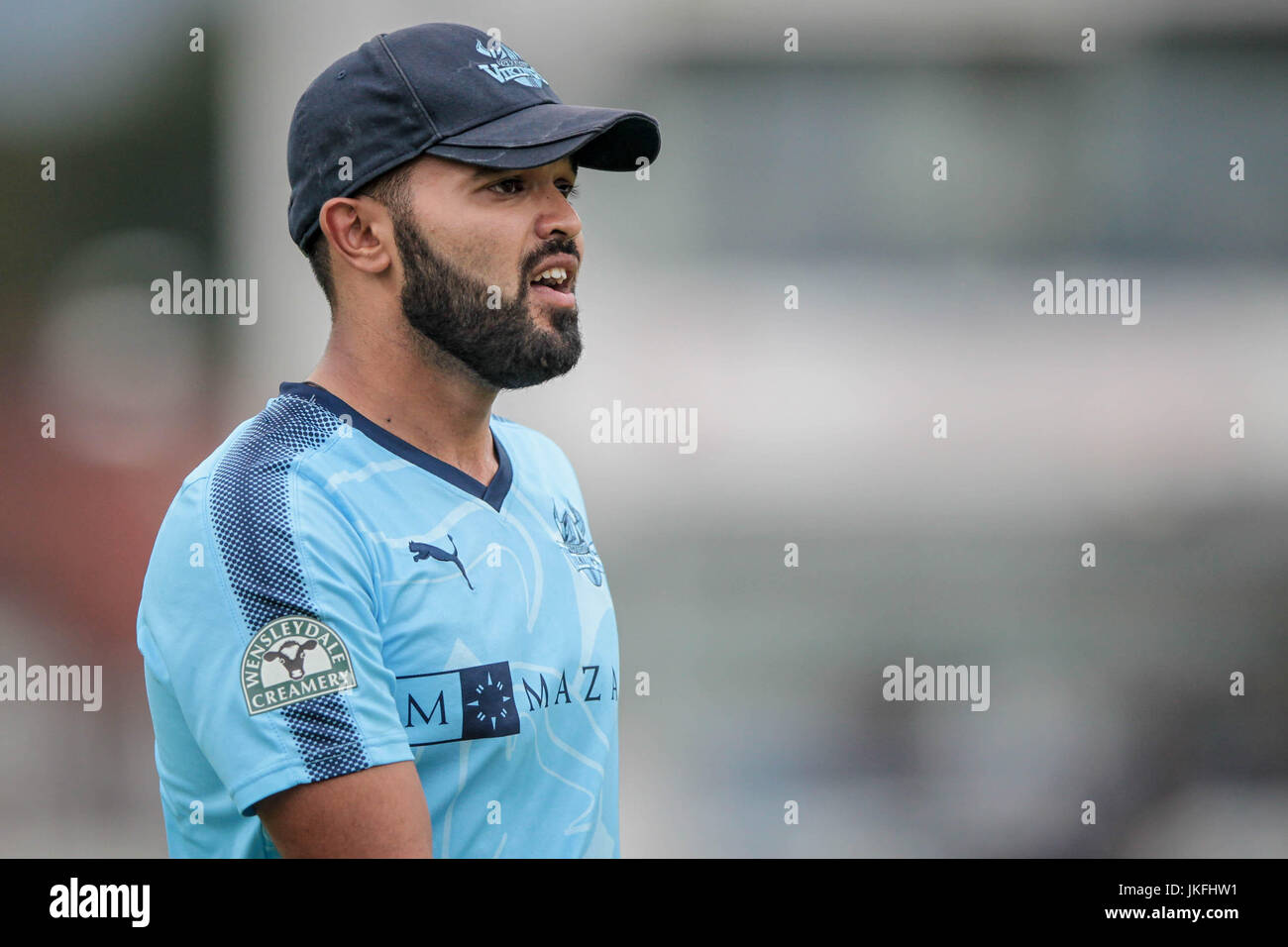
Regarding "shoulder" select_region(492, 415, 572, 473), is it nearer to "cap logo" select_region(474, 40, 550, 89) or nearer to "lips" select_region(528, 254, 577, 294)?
"lips" select_region(528, 254, 577, 294)

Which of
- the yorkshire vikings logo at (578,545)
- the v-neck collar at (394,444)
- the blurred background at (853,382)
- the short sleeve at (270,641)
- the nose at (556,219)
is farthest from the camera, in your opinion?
the blurred background at (853,382)

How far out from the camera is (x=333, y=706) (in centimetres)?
145

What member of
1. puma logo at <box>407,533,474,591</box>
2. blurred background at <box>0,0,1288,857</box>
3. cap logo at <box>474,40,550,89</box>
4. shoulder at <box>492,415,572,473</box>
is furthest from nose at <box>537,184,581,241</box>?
blurred background at <box>0,0,1288,857</box>

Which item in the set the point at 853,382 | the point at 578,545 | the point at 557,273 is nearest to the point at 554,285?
the point at 557,273

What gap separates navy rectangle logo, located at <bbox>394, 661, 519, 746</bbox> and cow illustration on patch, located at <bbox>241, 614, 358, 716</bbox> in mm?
110

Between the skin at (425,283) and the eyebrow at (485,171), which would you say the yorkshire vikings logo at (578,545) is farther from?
the eyebrow at (485,171)

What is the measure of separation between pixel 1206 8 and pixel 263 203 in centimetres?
434

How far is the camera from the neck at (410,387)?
177 centimetres

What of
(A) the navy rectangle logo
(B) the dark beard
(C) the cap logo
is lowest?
(A) the navy rectangle logo

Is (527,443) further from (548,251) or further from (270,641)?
(270,641)

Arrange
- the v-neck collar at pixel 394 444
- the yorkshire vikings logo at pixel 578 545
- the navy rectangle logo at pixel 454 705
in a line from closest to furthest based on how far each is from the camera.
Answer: the navy rectangle logo at pixel 454 705, the v-neck collar at pixel 394 444, the yorkshire vikings logo at pixel 578 545

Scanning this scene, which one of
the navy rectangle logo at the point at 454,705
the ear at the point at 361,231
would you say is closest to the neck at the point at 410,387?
the ear at the point at 361,231

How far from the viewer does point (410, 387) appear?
5.92 feet

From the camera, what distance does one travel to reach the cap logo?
185cm
